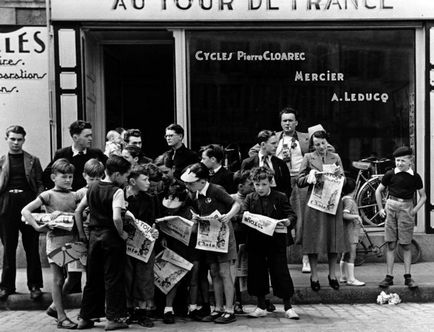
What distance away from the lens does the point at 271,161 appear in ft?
27.8

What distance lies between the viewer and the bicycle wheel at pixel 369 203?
1053 cm

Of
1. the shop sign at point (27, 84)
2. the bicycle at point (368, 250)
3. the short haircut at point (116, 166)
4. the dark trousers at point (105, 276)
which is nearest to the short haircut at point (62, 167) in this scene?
the short haircut at point (116, 166)

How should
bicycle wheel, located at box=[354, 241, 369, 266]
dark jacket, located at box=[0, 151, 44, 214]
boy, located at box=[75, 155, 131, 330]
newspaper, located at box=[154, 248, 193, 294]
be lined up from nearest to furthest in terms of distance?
boy, located at box=[75, 155, 131, 330] < newspaper, located at box=[154, 248, 193, 294] < dark jacket, located at box=[0, 151, 44, 214] < bicycle wheel, located at box=[354, 241, 369, 266]

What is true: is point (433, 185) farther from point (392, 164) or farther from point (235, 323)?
point (235, 323)

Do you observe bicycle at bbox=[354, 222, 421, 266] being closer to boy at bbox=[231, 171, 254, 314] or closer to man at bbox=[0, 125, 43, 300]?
boy at bbox=[231, 171, 254, 314]

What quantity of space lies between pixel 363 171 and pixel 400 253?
1304 millimetres

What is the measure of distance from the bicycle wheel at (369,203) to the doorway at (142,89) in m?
3.09

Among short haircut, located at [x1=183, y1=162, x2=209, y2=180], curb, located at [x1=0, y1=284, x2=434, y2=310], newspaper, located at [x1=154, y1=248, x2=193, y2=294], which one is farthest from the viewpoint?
curb, located at [x1=0, y1=284, x2=434, y2=310]

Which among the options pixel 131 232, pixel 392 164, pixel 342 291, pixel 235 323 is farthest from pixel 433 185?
pixel 131 232

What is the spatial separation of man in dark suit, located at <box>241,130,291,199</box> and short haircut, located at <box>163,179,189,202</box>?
112 cm

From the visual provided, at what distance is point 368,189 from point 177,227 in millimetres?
4117

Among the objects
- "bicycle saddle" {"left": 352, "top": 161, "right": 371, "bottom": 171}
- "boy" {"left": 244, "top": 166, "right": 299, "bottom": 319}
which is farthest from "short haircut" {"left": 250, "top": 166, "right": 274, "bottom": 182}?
"bicycle saddle" {"left": 352, "top": 161, "right": 371, "bottom": 171}

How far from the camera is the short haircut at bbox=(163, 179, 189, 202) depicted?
24.7 feet

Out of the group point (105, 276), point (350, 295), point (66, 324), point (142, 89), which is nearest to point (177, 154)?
point (105, 276)
